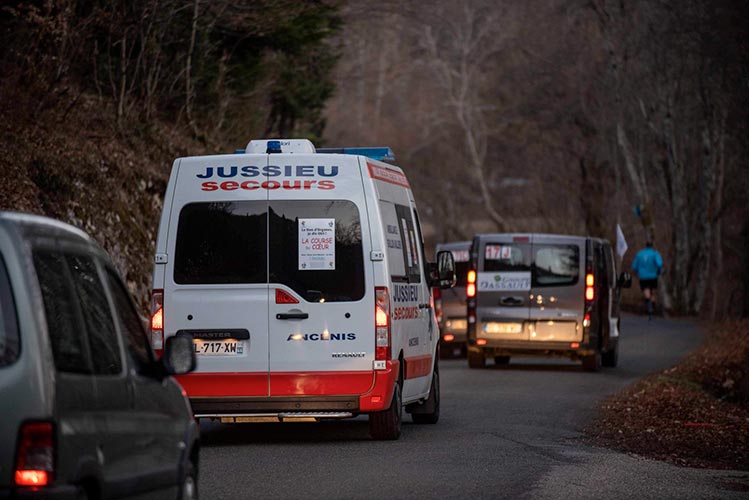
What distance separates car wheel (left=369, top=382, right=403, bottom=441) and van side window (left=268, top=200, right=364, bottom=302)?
1.09 m

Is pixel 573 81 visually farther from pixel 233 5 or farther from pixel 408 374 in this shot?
pixel 408 374

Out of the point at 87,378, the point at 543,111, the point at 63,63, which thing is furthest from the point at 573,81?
the point at 87,378

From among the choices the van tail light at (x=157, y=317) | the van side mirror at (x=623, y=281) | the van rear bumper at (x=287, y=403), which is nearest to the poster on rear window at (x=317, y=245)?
the van rear bumper at (x=287, y=403)

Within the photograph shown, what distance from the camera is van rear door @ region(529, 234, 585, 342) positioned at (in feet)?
82.1

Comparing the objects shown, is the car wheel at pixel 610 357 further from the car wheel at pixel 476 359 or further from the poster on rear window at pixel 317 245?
the poster on rear window at pixel 317 245

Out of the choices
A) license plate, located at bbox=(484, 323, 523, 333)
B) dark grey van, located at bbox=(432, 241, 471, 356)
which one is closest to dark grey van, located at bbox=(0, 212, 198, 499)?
license plate, located at bbox=(484, 323, 523, 333)

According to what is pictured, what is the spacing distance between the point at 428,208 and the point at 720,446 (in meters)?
73.9

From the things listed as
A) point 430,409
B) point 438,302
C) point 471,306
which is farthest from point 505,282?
point 430,409

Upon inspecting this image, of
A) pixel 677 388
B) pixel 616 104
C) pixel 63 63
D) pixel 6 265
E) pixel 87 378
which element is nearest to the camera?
pixel 6 265

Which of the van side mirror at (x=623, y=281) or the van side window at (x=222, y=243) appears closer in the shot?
the van side window at (x=222, y=243)

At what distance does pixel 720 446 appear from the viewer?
14711mm

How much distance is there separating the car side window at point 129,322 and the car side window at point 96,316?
0.12 metres

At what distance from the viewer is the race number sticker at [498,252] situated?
83.1 feet

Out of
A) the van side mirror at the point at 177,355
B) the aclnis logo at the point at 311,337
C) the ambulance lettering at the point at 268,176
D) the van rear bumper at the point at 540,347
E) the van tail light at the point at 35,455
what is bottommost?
the van rear bumper at the point at 540,347
